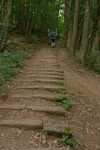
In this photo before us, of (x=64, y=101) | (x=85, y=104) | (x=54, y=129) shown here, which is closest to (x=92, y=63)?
(x=85, y=104)

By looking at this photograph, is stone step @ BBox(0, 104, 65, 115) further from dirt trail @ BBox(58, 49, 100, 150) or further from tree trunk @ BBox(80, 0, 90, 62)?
tree trunk @ BBox(80, 0, 90, 62)

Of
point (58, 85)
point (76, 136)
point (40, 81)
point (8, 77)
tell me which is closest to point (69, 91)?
point (58, 85)

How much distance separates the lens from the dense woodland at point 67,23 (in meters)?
15.1

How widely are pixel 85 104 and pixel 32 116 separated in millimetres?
2164

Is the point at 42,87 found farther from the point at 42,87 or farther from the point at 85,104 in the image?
the point at 85,104

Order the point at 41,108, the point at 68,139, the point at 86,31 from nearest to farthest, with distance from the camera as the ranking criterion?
1. the point at 68,139
2. the point at 41,108
3. the point at 86,31

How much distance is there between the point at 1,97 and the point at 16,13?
2369 cm

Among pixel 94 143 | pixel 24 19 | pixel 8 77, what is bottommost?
pixel 94 143

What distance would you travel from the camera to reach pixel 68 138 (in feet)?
18.7

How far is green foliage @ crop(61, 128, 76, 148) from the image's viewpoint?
552 cm

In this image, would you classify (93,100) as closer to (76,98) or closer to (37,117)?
(76,98)

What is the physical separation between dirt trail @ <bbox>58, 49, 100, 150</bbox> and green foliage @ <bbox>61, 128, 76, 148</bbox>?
1.07ft

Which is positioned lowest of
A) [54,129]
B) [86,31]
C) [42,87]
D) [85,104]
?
[85,104]

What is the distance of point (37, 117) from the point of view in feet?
21.6
